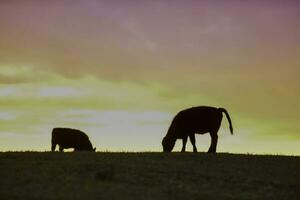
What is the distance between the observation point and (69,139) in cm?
4719

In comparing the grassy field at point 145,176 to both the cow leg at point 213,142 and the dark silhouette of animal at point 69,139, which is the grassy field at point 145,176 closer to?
the cow leg at point 213,142

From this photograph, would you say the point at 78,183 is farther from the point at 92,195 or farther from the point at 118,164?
the point at 118,164

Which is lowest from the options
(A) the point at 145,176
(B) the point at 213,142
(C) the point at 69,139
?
(A) the point at 145,176

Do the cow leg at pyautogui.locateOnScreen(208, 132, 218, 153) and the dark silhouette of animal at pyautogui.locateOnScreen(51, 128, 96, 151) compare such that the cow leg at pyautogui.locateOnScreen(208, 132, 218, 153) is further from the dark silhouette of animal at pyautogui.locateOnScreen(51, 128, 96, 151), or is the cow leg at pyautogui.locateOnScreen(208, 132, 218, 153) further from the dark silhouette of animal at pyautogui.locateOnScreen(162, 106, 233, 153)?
the dark silhouette of animal at pyautogui.locateOnScreen(51, 128, 96, 151)

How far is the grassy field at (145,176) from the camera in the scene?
2162 centimetres

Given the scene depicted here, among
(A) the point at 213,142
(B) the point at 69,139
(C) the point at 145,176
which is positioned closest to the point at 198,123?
(A) the point at 213,142

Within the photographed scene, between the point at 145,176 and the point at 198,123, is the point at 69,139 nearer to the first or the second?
the point at 198,123

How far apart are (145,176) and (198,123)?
11.8m

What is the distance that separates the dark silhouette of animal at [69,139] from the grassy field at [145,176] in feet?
51.1

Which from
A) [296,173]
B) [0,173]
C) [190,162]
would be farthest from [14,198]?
[296,173]

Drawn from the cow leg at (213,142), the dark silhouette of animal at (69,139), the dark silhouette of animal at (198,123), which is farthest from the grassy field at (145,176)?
the dark silhouette of animal at (69,139)

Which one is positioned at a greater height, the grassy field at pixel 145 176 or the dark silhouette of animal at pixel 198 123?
the dark silhouette of animal at pixel 198 123

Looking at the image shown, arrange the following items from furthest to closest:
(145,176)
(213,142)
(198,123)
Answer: (198,123), (213,142), (145,176)

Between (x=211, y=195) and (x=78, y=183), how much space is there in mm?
4811
